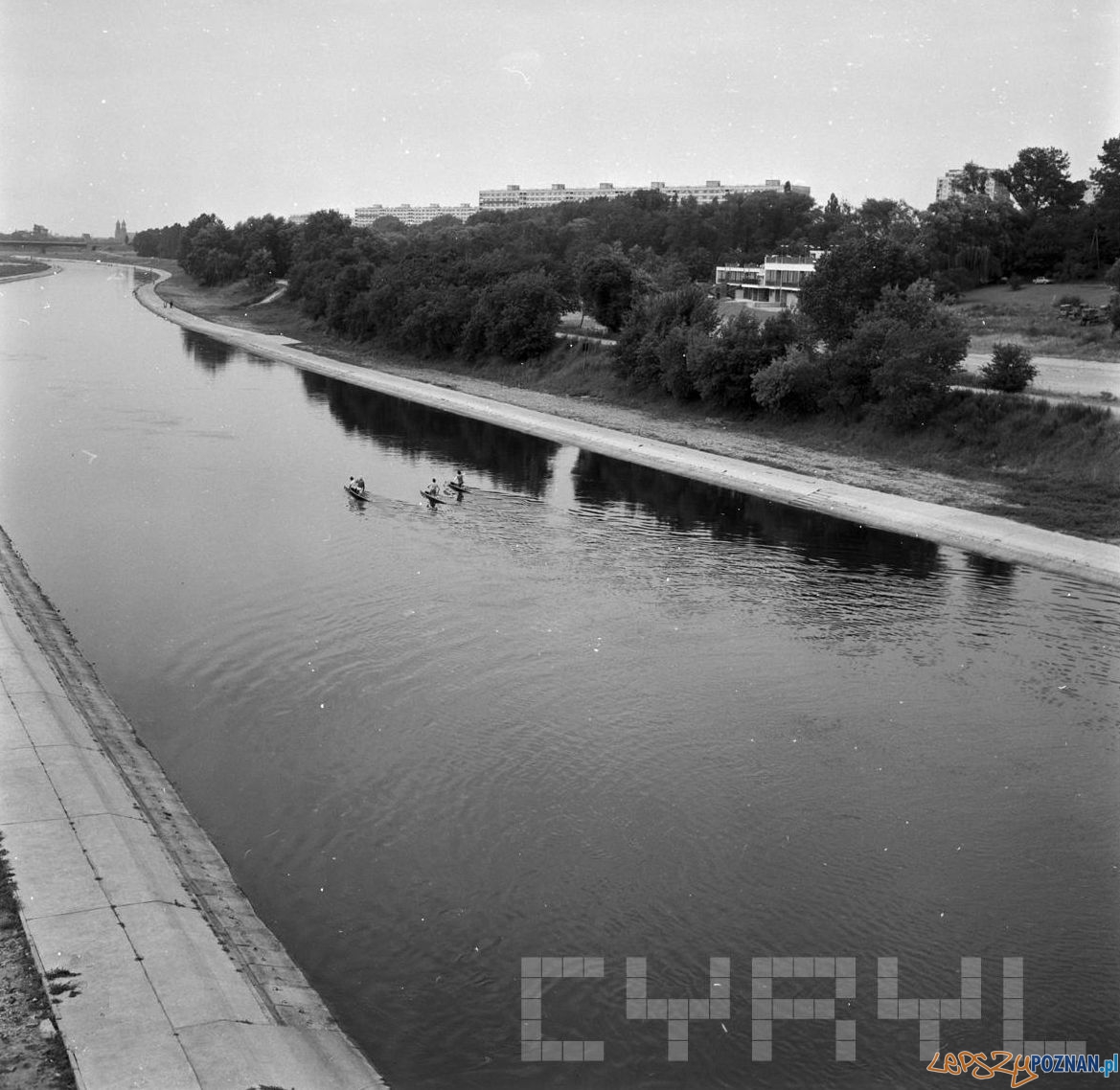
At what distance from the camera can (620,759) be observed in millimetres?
Answer: 22438

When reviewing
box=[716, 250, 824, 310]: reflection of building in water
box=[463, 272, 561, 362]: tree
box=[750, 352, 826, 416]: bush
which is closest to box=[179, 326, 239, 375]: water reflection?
box=[463, 272, 561, 362]: tree

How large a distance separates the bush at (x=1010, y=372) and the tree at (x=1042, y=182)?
207 feet

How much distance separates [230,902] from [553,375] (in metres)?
60.6

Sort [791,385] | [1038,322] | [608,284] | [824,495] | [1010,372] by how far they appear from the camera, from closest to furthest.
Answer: [824,495] → [1010,372] → [791,385] → [1038,322] → [608,284]

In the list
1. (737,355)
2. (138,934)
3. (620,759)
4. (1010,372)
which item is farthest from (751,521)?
(138,934)

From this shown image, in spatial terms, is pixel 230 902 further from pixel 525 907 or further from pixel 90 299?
pixel 90 299

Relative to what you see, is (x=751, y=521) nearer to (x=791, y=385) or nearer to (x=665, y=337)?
(x=791, y=385)

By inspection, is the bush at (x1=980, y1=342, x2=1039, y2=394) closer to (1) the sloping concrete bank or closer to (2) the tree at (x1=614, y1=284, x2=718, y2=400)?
(1) the sloping concrete bank

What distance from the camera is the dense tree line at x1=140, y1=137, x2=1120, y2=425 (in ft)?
180

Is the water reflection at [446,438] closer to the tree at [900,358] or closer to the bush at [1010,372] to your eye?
the tree at [900,358]

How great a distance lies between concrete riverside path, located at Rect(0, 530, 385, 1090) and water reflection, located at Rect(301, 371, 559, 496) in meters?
27.5

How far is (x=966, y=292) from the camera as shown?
94438 mm

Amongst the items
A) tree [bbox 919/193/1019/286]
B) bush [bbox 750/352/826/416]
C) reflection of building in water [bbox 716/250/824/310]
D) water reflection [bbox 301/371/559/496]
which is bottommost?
water reflection [bbox 301/371/559/496]

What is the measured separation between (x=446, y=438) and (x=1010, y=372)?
2724 cm
